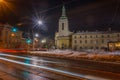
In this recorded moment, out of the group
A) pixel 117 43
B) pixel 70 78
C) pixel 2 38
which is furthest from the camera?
pixel 2 38

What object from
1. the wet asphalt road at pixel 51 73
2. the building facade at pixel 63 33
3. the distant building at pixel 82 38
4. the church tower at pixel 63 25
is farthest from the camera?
the building facade at pixel 63 33

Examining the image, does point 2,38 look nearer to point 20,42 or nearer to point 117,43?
point 20,42

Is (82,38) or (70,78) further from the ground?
(82,38)

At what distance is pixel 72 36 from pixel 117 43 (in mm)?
59603

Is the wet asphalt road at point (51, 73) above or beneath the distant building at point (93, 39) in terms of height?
beneath

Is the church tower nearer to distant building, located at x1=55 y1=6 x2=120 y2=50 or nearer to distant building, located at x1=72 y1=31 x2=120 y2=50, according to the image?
distant building, located at x1=55 y1=6 x2=120 y2=50

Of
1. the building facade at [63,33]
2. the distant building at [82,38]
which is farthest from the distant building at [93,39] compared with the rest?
the building facade at [63,33]

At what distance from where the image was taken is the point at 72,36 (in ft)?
401

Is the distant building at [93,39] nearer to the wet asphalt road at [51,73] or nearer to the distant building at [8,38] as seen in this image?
the distant building at [8,38]

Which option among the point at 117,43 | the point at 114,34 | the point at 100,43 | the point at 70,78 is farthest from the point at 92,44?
the point at 70,78

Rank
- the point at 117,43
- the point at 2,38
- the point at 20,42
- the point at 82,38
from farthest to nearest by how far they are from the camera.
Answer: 1. the point at 82,38
2. the point at 20,42
3. the point at 2,38
4. the point at 117,43

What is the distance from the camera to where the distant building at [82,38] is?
4360 inches

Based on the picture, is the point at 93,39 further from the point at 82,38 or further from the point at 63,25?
the point at 63,25

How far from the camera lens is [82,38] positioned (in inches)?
4658
